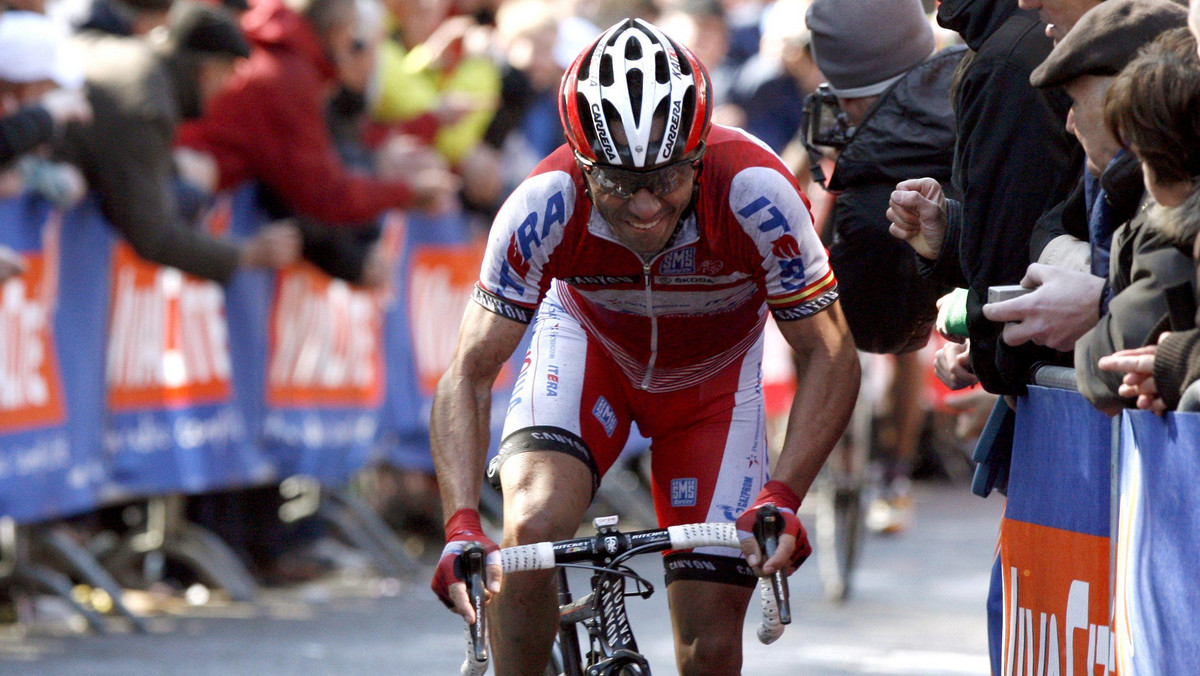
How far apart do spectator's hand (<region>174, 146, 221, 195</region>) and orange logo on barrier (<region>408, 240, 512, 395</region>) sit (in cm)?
177

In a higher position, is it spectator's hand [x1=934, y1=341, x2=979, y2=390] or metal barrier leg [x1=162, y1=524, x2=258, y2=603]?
metal barrier leg [x1=162, y1=524, x2=258, y2=603]

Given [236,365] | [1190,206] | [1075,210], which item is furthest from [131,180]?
[1190,206]

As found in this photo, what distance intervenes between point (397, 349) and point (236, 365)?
55.0 inches

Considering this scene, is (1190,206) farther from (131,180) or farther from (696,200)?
(131,180)

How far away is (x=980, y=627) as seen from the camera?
8.23 m

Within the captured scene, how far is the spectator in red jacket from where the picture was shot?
29.2ft

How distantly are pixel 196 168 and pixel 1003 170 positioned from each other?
17.3 ft

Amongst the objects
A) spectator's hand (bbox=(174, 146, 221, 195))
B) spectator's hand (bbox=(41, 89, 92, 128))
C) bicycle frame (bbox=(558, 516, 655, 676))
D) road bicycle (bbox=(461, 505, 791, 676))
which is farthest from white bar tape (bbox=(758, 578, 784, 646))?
spectator's hand (bbox=(174, 146, 221, 195))

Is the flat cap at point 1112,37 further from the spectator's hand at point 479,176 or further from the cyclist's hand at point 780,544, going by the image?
the spectator's hand at point 479,176

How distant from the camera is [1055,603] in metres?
3.92

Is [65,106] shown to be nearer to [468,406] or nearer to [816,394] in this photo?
[468,406]

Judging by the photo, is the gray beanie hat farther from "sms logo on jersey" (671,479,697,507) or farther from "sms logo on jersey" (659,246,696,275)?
"sms logo on jersey" (671,479,697,507)

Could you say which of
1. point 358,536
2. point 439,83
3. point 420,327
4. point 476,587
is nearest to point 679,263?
point 476,587

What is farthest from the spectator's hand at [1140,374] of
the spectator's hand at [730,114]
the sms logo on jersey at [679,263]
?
the spectator's hand at [730,114]
